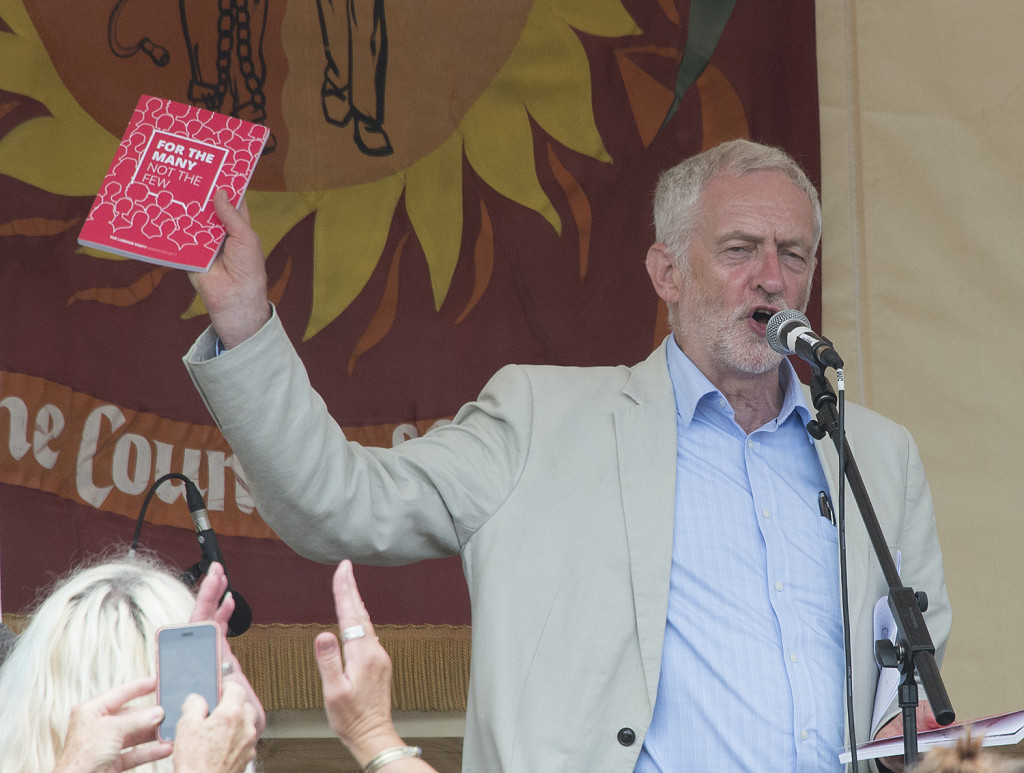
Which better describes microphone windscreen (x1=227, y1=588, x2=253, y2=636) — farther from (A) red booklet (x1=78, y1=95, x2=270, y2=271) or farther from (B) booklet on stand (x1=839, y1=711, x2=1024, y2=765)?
(B) booklet on stand (x1=839, y1=711, x2=1024, y2=765)

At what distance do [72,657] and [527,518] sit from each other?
878 millimetres

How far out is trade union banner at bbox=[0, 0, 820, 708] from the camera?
3246mm

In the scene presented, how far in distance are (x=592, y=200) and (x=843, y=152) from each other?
2.47 feet

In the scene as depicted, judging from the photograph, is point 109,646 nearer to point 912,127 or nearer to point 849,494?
point 849,494

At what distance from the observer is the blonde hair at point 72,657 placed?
129 centimetres

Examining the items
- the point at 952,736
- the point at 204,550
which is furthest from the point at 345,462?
the point at 952,736

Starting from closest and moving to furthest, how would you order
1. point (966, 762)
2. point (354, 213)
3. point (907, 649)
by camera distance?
point (966, 762) < point (907, 649) < point (354, 213)

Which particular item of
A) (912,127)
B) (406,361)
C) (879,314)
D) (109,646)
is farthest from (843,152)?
(109,646)

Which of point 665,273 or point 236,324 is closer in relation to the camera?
point 236,324

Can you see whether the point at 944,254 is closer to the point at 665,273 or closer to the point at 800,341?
the point at 665,273

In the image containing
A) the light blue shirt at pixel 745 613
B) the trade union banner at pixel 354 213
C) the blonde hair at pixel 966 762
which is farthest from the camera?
the trade union banner at pixel 354 213

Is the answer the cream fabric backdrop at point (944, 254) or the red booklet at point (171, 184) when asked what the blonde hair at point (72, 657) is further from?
the cream fabric backdrop at point (944, 254)

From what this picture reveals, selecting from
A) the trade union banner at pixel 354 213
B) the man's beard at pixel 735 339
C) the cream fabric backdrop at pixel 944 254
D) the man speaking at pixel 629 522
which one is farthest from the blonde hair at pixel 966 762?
the cream fabric backdrop at pixel 944 254

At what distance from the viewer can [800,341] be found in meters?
1.86
